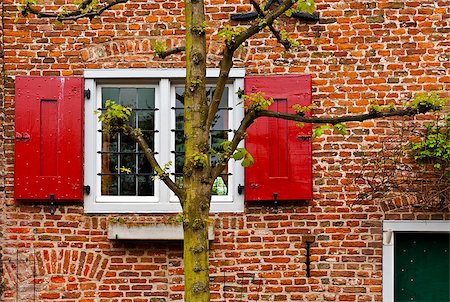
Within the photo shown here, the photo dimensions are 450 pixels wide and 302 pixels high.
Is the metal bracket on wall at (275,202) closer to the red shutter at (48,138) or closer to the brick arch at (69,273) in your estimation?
the brick arch at (69,273)

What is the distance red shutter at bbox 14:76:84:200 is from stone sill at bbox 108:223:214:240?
0.52m

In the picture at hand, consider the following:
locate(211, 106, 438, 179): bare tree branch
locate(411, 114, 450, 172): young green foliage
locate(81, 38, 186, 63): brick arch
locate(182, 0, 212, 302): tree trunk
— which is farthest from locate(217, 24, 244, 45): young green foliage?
locate(411, 114, 450, 172): young green foliage

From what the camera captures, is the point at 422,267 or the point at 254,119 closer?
the point at 254,119

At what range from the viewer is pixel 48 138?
271 inches

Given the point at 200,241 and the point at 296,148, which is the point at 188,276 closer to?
the point at 200,241

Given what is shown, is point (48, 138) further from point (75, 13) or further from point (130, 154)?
point (75, 13)

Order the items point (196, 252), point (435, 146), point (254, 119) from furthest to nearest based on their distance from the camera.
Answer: point (435, 146) → point (254, 119) → point (196, 252)

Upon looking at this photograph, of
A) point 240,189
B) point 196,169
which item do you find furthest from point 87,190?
point 196,169

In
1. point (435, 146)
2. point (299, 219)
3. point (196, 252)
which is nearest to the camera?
point (196, 252)

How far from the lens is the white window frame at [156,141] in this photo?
22.9ft

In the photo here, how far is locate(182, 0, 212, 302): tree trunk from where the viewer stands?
4102 mm

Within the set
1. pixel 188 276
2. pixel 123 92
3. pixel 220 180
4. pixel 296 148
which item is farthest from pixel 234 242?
pixel 188 276

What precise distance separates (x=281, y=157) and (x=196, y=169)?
2.75 meters

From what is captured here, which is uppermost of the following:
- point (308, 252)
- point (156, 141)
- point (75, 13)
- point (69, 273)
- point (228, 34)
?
point (75, 13)
